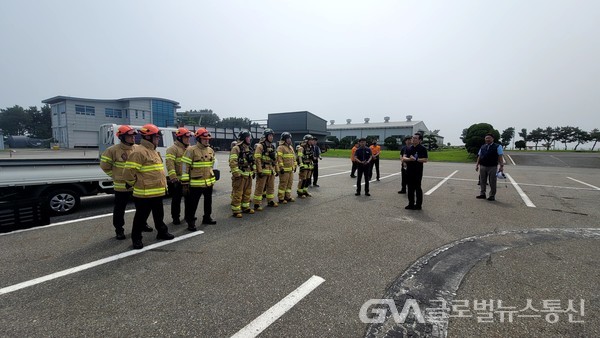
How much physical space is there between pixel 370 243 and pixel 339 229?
0.83 meters

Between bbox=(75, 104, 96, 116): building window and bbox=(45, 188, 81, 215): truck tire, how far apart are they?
184 ft

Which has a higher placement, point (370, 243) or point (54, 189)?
point (54, 189)

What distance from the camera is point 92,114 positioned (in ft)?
167

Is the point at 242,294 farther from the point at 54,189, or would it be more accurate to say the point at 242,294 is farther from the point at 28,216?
the point at 54,189

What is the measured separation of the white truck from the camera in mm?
5273

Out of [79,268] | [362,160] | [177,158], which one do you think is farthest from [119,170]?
[362,160]

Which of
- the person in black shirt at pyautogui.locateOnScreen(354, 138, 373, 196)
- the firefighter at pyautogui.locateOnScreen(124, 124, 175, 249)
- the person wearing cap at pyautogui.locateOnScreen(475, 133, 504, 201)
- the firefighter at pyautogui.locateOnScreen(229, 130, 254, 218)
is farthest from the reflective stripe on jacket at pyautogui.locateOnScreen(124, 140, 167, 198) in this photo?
the person wearing cap at pyautogui.locateOnScreen(475, 133, 504, 201)

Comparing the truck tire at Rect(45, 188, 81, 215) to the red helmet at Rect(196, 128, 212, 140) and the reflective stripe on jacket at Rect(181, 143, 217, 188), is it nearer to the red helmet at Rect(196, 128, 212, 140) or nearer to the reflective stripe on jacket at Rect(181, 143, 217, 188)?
the reflective stripe on jacket at Rect(181, 143, 217, 188)

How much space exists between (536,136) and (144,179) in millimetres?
87818

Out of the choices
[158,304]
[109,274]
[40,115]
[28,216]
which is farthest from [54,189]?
[40,115]

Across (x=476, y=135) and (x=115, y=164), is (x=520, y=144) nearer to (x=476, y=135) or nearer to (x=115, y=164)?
(x=476, y=135)

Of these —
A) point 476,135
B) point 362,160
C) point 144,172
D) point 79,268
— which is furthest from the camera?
point 476,135

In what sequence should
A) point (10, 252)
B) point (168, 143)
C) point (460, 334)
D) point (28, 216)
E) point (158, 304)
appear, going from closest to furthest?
point (460, 334) < point (158, 304) < point (10, 252) < point (28, 216) < point (168, 143)

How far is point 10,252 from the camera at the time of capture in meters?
3.90
